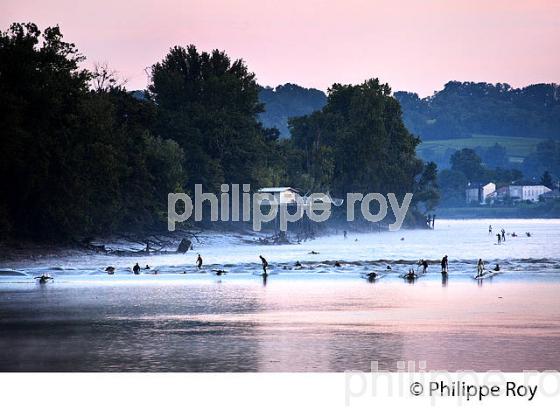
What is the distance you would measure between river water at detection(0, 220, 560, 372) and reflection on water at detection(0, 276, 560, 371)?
0.12 feet

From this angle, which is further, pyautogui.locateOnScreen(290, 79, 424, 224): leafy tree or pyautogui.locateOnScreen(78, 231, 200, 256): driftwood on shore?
pyautogui.locateOnScreen(290, 79, 424, 224): leafy tree

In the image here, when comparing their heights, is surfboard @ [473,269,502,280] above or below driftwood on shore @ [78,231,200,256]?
below

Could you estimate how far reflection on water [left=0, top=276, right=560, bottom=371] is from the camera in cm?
2369

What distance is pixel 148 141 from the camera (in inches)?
3548

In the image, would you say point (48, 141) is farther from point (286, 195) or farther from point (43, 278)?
point (286, 195)

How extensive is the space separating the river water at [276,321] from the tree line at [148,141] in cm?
Result: 1138

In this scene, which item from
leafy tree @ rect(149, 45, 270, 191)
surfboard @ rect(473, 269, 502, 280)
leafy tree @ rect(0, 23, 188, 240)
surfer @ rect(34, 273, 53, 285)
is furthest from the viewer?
leafy tree @ rect(149, 45, 270, 191)

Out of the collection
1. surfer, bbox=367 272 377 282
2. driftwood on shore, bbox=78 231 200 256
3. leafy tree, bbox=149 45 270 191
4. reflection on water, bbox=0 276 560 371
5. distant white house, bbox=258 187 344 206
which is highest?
leafy tree, bbox=149 45 270 191

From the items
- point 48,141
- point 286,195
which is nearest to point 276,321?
point 48,141

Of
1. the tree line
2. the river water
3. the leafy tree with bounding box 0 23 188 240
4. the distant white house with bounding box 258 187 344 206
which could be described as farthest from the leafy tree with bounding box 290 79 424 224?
the river water

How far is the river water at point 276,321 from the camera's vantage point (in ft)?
78.2

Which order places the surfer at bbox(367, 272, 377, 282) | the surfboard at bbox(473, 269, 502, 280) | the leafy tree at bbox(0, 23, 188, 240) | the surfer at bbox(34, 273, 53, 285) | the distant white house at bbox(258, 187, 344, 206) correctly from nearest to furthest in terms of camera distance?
the surfer at bbox(34, 273, 53, 285) → the surfboard at bbox(473, 269, 502, 280) → the surfer at bbox(367, 272, 377, 282) → the leafy tree at bbox(0, 23, 188, 240) → the distant white house at bbox(258, 187, 344, 206)

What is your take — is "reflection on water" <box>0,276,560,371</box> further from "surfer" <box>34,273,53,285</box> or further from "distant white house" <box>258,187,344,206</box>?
"distant white house" <box>258,187,344,206</box>

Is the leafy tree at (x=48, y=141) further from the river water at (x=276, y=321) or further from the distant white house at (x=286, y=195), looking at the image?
the distant white house at (x=286, y=195)
